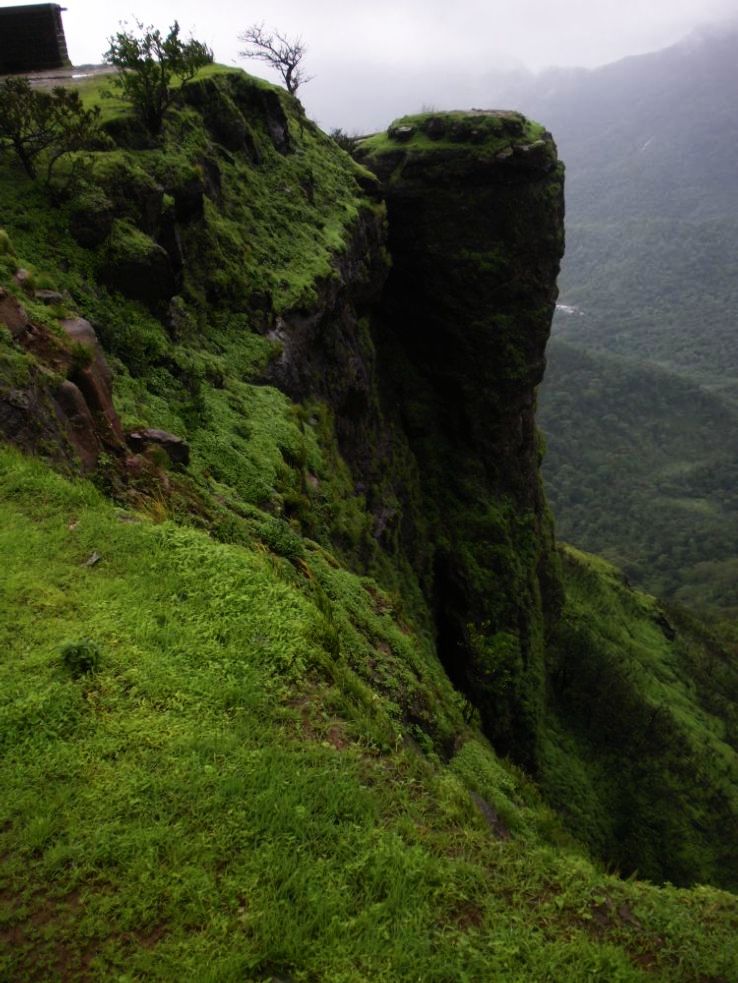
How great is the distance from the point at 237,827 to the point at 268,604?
2623 millimetres

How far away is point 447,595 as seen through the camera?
2923cm

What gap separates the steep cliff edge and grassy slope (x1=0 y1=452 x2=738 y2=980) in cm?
2

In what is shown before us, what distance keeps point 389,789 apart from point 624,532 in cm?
13761

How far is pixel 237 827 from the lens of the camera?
5.03 metres

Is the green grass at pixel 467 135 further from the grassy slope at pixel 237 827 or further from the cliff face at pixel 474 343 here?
the grassy slope at pixel 237 827

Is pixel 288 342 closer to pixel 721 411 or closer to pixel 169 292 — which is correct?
pixel 169 292

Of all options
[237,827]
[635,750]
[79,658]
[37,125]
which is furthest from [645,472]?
[237,827]

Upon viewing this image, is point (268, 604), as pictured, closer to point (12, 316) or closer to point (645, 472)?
point (12, 316)

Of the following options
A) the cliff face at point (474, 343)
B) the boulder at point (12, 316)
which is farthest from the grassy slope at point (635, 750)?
the boulder at point (12, 316)

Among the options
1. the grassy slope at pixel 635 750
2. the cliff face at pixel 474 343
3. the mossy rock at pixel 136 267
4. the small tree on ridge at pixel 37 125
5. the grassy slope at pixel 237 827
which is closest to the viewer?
the grassy slope at pixel 237 827

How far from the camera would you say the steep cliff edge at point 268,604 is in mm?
4699

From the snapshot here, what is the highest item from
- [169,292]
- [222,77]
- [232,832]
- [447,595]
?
[222,77]

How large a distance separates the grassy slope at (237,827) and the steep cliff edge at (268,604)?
0.07 ft

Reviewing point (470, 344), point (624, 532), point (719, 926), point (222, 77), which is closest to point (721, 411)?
point (624, 532)
